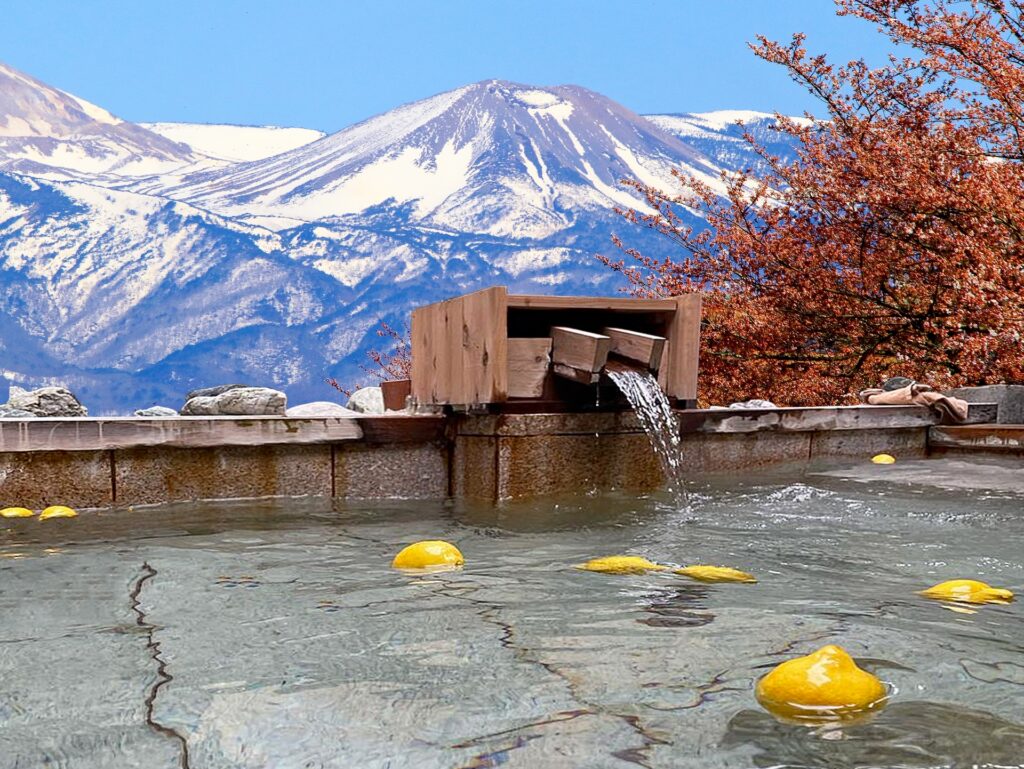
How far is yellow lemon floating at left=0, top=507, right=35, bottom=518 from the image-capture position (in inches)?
218

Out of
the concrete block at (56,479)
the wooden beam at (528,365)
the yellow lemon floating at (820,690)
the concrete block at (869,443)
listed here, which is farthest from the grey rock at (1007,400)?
the yellow lemon floating at (820,690)

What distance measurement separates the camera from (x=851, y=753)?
1.98 m

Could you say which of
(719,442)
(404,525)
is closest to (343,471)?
(404,525)

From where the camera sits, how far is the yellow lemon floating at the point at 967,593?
11.4ft

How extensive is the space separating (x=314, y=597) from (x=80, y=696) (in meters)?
1.19

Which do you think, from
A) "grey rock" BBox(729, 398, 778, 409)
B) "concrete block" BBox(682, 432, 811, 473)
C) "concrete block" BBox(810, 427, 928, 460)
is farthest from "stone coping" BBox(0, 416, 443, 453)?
"concrete block" BBox(810, 427, 928, 460)

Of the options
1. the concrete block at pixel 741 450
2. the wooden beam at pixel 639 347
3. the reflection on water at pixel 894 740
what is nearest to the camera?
the reflection on water at pixel 894 740

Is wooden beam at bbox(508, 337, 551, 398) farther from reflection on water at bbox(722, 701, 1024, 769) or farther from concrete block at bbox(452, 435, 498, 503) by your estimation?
reflection on water at bbox(722, 701, 1024, 769)

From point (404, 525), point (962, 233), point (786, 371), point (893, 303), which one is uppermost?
point (962, 233)

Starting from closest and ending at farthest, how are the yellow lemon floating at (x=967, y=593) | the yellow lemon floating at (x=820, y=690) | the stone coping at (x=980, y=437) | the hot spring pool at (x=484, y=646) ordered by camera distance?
the hot spring pool at (x=484, y=646) → the yellow lemon floating at (x=820, y=690) → the yellow lemon floating at (x=967, y=593) → the stone coping at (x=980, y=437)

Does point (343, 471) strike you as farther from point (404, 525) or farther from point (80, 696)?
point (80, 696)

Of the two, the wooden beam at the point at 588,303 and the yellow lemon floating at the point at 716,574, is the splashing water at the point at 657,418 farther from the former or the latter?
the yellow lemon floating at the point at 716,574

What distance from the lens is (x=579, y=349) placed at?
5984 mm

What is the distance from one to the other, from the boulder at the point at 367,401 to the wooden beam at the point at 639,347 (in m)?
3.38
